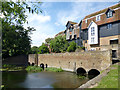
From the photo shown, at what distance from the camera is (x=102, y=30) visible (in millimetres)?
25453

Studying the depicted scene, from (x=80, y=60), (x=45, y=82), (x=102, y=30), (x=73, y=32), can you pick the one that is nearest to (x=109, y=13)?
(x=102, y=30)

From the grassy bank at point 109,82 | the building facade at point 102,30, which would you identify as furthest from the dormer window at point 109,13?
the grassy bank at point 109,82

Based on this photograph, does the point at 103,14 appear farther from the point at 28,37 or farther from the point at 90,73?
the point at 28,37

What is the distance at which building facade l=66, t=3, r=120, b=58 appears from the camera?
2225 cm

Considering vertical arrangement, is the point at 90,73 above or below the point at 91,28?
below

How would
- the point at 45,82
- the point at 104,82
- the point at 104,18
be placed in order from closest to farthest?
the point at 104,82
the point at 45,82
the point at 104,18

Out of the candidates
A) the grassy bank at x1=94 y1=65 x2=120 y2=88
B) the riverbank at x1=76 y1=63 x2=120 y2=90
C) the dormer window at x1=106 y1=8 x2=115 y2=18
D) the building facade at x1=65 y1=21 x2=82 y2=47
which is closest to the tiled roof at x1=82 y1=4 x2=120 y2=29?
the dormer window at x1=106 y1=8 x2=115 y2=18

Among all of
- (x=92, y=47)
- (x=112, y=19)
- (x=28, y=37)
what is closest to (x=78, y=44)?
(x=92, y=47)

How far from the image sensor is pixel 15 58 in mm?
35781

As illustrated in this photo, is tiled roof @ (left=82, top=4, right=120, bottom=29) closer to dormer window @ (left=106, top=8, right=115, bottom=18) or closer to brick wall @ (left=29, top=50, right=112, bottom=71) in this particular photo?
dormer window @ (left=106, top=8, right=115, bottom=18)

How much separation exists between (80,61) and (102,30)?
10640mm

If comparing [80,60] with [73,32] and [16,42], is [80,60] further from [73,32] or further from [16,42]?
[16,42]

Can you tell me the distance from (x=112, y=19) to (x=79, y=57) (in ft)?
37.9

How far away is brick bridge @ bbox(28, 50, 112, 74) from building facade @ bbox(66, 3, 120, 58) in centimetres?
308
